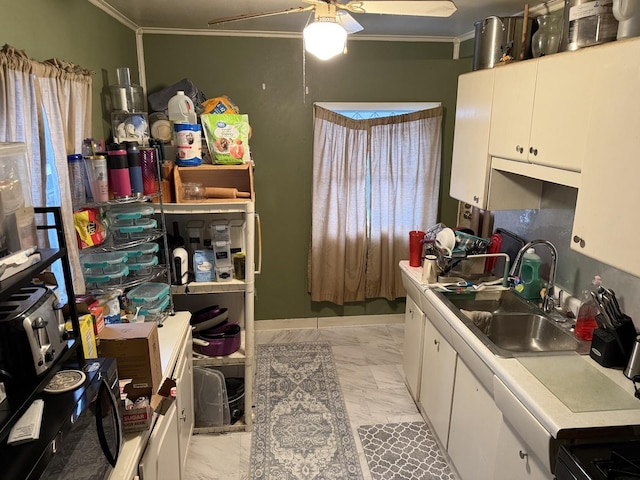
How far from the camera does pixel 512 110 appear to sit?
2.28 metres

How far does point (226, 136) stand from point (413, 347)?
5.81 ft

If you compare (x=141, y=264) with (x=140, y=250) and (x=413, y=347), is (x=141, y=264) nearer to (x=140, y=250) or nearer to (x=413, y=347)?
(x=140, y=250)

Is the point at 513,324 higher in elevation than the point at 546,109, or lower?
lower

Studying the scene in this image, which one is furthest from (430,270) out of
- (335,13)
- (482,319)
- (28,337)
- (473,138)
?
(28,337)

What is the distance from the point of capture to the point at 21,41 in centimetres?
174

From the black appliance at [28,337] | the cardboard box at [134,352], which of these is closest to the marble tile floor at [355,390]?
the cardboard box at [134,352]

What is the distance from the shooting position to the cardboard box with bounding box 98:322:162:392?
1.68m

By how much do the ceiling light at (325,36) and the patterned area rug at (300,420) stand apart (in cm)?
214

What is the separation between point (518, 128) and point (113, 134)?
218 centimetres

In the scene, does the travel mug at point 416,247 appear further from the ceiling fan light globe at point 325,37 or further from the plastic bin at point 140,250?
the plastic bin at point 140,250

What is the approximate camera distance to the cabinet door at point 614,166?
4.91 ft

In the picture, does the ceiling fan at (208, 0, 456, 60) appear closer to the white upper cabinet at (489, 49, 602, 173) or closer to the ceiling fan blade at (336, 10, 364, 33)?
the ceiling fan blade at (336, 10, 364, 33)

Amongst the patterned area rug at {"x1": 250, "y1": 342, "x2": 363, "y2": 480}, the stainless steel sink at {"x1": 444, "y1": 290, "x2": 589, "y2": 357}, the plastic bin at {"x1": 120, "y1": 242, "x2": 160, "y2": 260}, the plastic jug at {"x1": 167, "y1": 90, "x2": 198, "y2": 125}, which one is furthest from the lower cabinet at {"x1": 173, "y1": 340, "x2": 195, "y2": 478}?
the stainless steel sink at {"x1": 444, "y1": 290, "x2": 589, "y2": 357}

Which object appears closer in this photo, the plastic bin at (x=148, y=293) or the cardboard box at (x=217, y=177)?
the plastic bin at (x=148, y=293)
